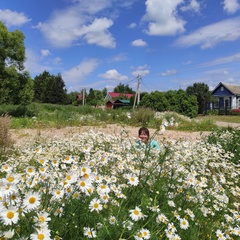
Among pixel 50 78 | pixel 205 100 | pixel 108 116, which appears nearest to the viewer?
pixel 108 116

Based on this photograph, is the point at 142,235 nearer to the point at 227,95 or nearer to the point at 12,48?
the point at 12,48

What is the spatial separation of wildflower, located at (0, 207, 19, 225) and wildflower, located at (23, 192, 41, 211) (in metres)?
0.10

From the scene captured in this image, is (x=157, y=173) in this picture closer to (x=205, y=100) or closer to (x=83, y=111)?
(x=83, y=111)

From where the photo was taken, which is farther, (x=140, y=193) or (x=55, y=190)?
(x=140, y=193)

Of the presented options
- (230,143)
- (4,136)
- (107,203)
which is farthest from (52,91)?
(107,203)

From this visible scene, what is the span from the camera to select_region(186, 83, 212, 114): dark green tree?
151ft

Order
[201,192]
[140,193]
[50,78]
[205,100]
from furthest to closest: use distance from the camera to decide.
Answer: [50,78] < [205,100] < [201,192] < [140,193]

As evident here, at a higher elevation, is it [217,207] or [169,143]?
[169,143]

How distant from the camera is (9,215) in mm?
1254

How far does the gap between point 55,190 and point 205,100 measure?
46.4 meters

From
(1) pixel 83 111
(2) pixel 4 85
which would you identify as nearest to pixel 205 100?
(1) pixel 83 111

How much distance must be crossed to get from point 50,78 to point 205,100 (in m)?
29.9

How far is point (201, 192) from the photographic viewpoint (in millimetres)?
2955

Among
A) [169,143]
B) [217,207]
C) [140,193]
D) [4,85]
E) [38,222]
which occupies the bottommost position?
[217,207]
